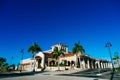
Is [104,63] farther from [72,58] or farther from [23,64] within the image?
→ [23,64]

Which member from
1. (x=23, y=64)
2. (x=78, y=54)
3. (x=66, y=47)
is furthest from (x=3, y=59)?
(x=78, y=54)

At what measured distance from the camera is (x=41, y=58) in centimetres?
6700

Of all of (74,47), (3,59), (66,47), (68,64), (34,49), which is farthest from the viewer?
(66,47)

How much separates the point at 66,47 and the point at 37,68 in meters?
29.8

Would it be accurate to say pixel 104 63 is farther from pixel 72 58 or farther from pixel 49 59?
pixel 49 59

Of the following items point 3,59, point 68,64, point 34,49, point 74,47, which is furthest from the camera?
point 3,59

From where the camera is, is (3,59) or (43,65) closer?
(43,65)

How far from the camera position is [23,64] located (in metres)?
81.8

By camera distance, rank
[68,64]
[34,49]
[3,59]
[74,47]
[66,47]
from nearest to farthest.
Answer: [34,49]
[74,47]
[68,64]
[3,59]
[66,47]

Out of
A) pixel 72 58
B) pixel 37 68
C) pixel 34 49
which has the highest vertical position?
pixel 34 49

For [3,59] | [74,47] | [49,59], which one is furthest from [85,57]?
[3,59]

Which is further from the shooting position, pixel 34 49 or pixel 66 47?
pixel 66 47

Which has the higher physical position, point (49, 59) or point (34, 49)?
point (34, 49)

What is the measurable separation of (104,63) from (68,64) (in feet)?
89.3
